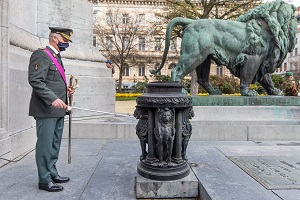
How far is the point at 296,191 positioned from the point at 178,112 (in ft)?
5.47

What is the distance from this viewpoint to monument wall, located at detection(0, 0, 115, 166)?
4457 mm

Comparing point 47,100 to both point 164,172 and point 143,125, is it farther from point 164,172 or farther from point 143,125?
point 164,172

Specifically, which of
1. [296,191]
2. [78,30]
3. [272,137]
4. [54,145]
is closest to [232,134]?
[272,137]

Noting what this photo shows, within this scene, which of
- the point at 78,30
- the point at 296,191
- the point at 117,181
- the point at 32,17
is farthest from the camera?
the point at 78,30

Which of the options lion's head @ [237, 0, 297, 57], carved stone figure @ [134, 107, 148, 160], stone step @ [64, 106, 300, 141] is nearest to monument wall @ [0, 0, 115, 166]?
stone step @ [64, 106, 300, 141]

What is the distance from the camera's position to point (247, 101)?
22.1 ft

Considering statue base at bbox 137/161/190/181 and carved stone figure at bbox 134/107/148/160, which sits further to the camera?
carved stone figure at bbox 134/107/148/160

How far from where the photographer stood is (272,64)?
22.5 ft

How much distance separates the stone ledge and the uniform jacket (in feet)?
14.0

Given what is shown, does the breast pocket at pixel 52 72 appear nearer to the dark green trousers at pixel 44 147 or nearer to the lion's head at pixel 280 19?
the dark green trousers at pixel 44 147

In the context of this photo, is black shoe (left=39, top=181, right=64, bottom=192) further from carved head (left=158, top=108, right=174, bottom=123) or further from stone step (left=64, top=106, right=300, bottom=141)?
stone step (left=64, top=106, right=300, bottom=141)

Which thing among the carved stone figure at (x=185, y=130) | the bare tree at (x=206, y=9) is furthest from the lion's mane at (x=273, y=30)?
the bare tree at (x=206, y=9)

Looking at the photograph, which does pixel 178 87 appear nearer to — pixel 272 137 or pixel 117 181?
pixel 117 181

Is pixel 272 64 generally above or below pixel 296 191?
above
